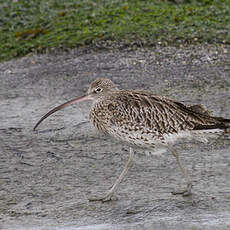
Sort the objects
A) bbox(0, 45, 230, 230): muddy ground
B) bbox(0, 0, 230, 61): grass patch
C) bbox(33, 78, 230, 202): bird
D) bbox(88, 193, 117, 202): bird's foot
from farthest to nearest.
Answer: bbox(0, 0, 230, 61): grass patch → bbox(88, 193, 117, 202): bird's foot → bbox(33, 78, 230, 202): bird → bbox(0, 45, 230, 230): muddy ground

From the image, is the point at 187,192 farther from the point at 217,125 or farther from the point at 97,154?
the point at 97,154

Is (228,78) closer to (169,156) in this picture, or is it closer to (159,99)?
(169,156)

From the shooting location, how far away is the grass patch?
1334cm

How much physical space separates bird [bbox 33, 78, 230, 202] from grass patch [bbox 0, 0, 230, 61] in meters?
5.96

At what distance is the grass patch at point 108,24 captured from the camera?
13.3 meters

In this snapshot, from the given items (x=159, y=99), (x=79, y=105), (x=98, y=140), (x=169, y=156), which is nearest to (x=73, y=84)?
(x=79, y=105)

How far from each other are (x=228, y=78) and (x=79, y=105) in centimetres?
284

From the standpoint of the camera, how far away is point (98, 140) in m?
9.30

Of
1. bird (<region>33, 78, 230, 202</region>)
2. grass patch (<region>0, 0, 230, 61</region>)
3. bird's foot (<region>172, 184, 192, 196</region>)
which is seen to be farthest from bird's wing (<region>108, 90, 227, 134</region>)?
grass patch (<region>0, 0, 230, 61</region>)

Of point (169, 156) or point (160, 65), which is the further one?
point (160, 65)

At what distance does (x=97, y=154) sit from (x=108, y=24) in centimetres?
593

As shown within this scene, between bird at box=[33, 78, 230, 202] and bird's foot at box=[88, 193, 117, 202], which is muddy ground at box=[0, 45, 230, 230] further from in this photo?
bird at box=[33, 78, 230, 202]

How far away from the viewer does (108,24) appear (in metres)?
14.1

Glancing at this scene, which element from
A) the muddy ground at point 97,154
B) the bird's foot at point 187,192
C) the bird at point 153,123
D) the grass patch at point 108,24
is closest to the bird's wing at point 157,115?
the bird at point 153,123
